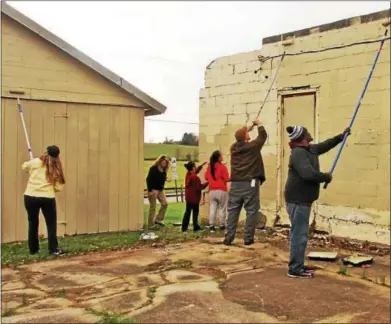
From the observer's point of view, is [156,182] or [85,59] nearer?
[85,59]

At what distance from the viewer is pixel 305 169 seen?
6008 millimetres

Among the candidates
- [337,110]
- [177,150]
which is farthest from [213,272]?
[177,150]

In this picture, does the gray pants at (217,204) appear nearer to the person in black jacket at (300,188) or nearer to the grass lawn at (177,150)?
the person in black jacket at (300,188)

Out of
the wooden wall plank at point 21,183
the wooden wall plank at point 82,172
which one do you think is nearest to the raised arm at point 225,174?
the wooden wall plank at point 82,172

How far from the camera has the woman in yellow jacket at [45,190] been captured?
788cm

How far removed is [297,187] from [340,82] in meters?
3.18

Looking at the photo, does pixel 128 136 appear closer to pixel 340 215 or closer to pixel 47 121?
pixel 47 121

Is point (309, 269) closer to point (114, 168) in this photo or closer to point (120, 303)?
point (120, 303)

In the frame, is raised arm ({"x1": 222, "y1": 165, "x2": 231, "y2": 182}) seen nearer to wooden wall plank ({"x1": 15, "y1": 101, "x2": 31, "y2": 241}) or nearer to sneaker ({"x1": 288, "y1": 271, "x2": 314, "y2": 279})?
wooden wall plank ({"x1": 15, "y1": 101, "x2": 31, "y2": 241})

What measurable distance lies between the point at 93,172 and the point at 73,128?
0.91 metres

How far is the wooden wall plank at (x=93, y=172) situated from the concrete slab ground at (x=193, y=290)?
7.11ft

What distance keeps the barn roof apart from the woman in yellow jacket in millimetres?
2492

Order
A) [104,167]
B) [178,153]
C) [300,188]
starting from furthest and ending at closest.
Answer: [178,153], [104,167], [300,188]

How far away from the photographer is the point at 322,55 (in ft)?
29.8
